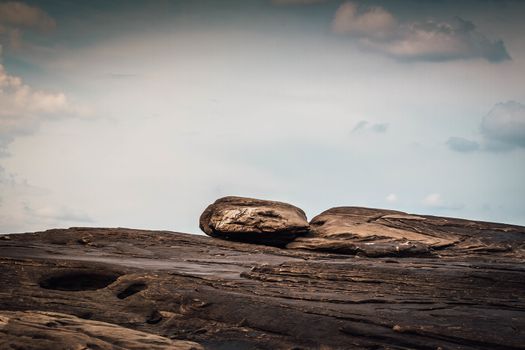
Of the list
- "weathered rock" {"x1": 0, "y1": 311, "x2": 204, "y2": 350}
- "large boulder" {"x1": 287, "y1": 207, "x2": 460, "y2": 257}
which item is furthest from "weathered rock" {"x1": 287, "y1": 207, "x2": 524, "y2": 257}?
"weathered rock" {"x1": 0, "y1": 311, "x2": 204, "y2": 350}

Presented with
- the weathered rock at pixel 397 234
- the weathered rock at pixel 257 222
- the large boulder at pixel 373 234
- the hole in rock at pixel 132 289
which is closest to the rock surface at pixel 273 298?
the hole in rock at pixel 132 289

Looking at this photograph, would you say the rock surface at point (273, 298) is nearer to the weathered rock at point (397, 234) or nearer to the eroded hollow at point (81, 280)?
the eroded hollow at point (81, 280)

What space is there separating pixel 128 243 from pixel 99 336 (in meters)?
12.7

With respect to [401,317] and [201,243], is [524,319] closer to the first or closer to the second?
[401,317]

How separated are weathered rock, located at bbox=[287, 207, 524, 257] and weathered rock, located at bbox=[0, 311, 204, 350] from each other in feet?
42.8

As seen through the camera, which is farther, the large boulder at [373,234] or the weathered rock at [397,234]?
the weathered rock at [397,234]

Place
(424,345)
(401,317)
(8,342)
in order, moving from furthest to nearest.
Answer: (401,317), (424,345), (8,342)

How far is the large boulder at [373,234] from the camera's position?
24812 millimetres

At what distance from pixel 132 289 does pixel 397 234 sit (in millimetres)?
13373

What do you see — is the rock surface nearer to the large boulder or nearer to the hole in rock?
the hole in rock

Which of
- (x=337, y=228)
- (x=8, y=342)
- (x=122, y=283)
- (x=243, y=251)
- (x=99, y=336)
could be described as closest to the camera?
(x=8, y=342)

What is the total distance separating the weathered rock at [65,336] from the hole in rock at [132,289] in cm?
380

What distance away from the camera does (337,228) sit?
27047mm

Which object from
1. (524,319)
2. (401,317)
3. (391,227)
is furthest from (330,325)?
(391,227)
